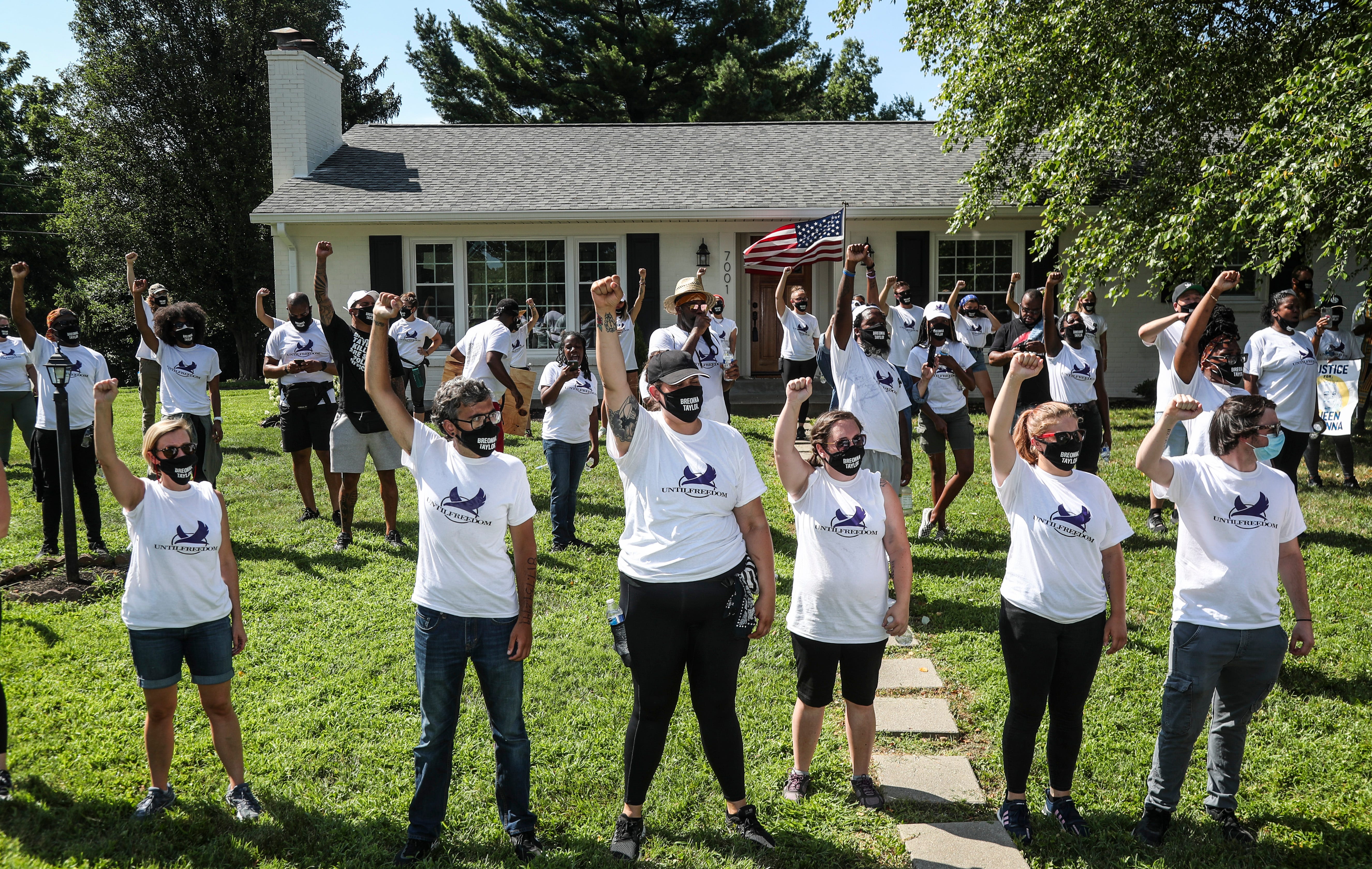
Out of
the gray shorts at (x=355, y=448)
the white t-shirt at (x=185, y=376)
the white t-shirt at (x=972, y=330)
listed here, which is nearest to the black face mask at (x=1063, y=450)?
the gray shorts at (x=355, y=448)

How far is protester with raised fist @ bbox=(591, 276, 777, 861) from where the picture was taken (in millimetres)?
3705

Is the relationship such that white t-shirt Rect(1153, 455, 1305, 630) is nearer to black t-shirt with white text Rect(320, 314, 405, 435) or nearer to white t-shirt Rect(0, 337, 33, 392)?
black t-shirt with white text Rect(320, 314, 405, 435)

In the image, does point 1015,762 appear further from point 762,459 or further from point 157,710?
point 762,459

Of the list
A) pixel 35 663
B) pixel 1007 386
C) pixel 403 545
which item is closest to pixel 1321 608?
pixel 1007 386

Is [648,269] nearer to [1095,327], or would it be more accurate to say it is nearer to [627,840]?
[1095,327]

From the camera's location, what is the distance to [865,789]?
4320 millimetres

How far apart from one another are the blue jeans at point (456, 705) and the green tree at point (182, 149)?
918 inches

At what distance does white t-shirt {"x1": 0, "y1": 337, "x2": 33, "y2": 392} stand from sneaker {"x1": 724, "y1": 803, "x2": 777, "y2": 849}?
8.84 m

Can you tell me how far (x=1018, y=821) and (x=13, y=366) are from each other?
1009 cm

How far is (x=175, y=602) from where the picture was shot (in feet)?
12.9

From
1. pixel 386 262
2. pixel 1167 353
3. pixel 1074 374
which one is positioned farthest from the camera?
pixel 386 262

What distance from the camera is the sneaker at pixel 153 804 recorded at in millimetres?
4051

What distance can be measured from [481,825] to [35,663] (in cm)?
337

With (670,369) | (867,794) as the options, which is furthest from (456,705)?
(867,794)
